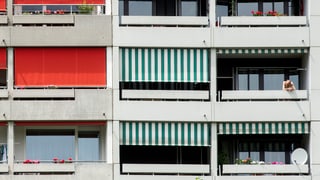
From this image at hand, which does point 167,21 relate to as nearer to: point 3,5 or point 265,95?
point 265,95

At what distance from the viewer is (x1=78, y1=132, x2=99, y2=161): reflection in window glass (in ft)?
182

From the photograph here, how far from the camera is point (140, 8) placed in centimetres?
5675

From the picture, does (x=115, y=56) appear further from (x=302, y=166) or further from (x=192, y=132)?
(x=302, y=166)

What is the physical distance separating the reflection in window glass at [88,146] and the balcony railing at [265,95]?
6.05 meters

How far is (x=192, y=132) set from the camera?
54594 mm

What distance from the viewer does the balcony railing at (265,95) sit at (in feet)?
180

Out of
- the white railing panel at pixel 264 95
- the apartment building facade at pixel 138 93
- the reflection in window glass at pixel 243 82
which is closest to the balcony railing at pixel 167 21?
the apartment building facade at pixel 138 93

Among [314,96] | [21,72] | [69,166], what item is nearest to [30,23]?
[21,72]

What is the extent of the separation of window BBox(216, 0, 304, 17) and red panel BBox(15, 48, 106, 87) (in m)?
6.24

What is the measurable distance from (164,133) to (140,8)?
6180mm

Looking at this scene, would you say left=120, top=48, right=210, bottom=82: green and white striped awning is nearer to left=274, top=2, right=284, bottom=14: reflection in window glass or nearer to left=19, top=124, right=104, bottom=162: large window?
left=19, top=124, right=104, bottom=162: large window

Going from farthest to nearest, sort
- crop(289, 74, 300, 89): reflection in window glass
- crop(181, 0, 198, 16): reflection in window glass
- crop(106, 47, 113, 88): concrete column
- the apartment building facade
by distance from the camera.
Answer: crop(181, 0, 198, 16): reflection in window glass → crop(289, 74, 300, 89): reflection in window glass → crop(106, 47, 113, 88): concrete column → the apartment building facade

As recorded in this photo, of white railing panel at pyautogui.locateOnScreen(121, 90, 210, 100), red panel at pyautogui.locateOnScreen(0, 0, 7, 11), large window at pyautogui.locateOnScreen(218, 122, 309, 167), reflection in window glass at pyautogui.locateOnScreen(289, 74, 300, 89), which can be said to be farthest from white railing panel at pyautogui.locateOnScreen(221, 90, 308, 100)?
red panel at pyautogui.locateOnScreen(0, 0, 7, 11)

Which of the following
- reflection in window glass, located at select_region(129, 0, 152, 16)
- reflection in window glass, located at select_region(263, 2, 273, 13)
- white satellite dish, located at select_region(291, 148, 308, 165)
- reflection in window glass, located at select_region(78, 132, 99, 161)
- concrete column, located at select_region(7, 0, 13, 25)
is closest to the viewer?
white satellite dish, located at select_region(291, 148, 308, 165)
